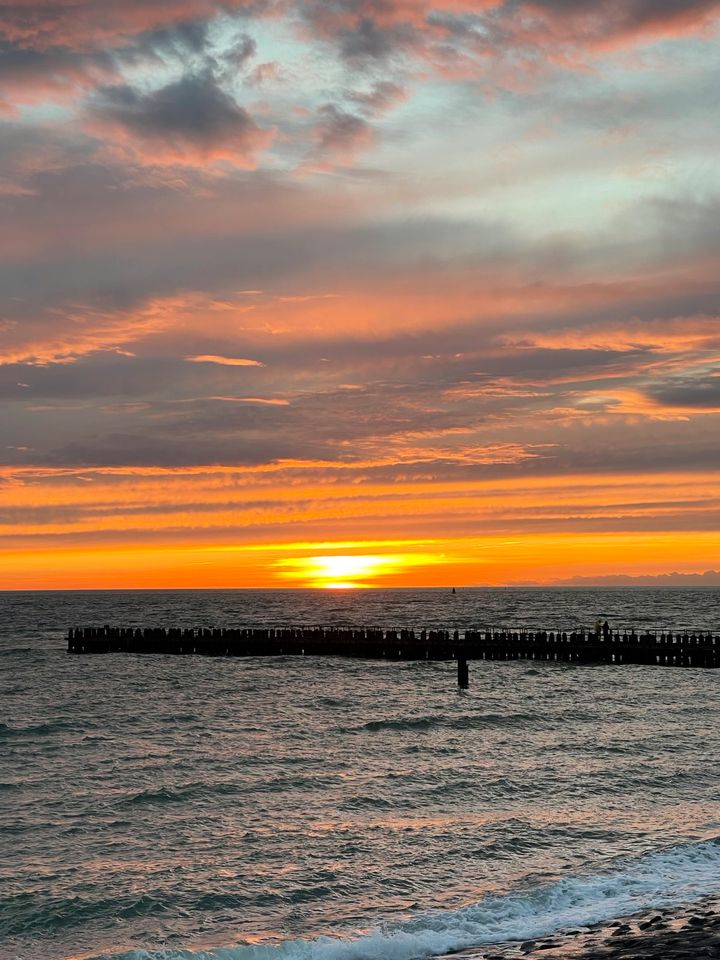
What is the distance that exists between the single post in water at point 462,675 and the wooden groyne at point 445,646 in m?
0.29

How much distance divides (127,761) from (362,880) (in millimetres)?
17635

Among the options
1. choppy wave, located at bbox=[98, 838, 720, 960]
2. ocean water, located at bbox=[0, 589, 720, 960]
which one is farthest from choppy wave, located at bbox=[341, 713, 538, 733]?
choppy wave, located at bbox=[98, 838, 720, 960]

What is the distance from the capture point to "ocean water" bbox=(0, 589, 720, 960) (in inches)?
761

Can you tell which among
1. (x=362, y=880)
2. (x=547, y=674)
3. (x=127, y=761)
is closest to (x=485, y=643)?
(x=547, y=674)

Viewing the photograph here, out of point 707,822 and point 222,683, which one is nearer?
point 707,822

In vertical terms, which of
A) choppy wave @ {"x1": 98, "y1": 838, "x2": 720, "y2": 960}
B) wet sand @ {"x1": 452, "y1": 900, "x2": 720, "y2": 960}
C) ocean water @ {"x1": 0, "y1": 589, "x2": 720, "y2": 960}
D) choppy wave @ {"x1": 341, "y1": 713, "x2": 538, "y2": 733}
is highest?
wet sand @ {"x1": 452, "y1": 900, "x2": 720, "y2": 960}

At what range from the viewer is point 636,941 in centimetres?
1644

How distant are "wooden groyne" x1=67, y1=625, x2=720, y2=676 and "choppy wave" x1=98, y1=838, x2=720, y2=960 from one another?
A: 4184cm

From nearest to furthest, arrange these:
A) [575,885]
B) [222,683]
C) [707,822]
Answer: [575,885] < [707,822] < [222,683]

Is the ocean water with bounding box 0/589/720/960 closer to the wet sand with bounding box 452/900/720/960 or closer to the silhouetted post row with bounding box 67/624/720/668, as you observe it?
the wet sand with bounding box 452/900/720/960

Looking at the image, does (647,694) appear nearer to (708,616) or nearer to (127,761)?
(127,761)

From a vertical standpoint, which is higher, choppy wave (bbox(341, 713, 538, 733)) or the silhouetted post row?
the silhouetted post row

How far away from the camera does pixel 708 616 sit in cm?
16162

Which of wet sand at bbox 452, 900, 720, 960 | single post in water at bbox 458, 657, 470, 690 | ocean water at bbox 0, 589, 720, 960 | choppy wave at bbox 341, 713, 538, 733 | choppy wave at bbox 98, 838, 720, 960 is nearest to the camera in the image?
wet sand at bbox 452, 900, 720, 960
